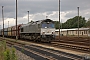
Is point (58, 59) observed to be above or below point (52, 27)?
below

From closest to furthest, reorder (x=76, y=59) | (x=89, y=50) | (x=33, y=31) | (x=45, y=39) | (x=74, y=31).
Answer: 1. (x=76, y=59)
2. (x=89, y=50)
3. (x=45, y=39)
4. (x=33, y=31)
5. (x=74, y=31)

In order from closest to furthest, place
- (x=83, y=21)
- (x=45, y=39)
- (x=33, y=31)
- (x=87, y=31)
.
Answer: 1. (x=45, y=39)
2. (x=33, y=31)
3. (x=87, y=31)
4. (x=83, y=21)

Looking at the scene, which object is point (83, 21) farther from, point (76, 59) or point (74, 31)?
point (76, 59)

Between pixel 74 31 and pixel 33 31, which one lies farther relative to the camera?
pixel 74 31

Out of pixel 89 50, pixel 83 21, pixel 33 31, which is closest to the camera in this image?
pixel 89 50

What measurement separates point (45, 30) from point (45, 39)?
1387 mm

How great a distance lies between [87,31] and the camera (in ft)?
261

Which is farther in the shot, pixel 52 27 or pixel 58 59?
pixel 52 27

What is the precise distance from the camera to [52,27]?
107 feet

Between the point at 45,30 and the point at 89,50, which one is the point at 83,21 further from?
the point at 89,50

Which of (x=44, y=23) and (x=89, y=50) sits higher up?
(x=44, y=23)

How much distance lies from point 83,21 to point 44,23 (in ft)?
355

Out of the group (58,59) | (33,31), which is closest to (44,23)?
(33,31)

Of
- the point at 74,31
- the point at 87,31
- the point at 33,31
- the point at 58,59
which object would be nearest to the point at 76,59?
the point at 58,59
